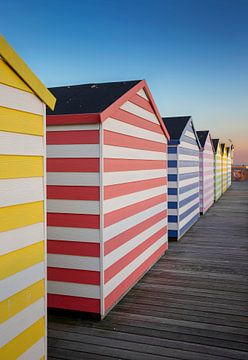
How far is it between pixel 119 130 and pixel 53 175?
3.17ft

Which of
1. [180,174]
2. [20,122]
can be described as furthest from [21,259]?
[180,174]

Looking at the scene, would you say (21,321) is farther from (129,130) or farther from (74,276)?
(129,130)

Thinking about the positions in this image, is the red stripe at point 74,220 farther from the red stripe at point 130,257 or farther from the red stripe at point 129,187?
the red stripe at point 130,257

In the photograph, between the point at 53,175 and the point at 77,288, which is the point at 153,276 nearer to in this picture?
the point at 77,288

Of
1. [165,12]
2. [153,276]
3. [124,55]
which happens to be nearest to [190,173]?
[153,276]

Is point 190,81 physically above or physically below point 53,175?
above

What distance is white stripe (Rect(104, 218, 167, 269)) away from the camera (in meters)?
4.46

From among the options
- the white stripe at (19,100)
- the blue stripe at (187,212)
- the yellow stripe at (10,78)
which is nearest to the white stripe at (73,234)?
the white stripe at (19,100)

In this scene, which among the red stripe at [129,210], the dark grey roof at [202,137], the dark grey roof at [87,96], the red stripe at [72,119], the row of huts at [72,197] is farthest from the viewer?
the dark grey roof at [202,137]

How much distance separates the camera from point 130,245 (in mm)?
5191

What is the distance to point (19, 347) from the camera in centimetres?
281

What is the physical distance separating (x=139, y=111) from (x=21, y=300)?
337cm

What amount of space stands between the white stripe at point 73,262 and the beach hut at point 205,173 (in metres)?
8.37

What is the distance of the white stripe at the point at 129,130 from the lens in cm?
441
